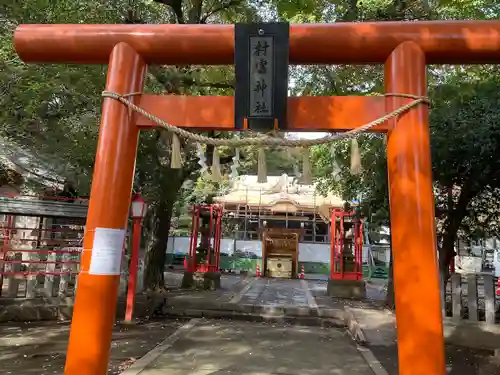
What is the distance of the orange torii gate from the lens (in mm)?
3115

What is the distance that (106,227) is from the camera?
3.34 m

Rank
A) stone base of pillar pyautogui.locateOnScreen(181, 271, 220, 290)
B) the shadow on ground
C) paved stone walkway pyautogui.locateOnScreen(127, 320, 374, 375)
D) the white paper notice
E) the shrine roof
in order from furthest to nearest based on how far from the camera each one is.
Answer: the shrine roof
stone base of pillar pyautogui.locateOnScreen(181, 271, 220, 290)
the shadow on ground
paved stone walkway pyautogui.locateOnScreen(127, 320, 374, 375)
the white paper notice

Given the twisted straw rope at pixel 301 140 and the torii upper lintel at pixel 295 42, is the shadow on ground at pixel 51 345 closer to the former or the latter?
the twisted straw rope at pixel 301 140

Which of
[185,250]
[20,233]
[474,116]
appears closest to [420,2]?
[474,116]

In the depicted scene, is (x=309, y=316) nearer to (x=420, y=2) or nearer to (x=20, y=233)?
(x=420, y=2)

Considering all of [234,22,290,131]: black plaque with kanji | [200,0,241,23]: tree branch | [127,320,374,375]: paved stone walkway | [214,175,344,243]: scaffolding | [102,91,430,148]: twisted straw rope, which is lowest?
[127,320,374,375]: paved stone walkway

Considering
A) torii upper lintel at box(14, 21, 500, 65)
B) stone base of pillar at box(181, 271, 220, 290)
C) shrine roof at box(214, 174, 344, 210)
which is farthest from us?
shrine roof at box(214, 174, 344, 210)

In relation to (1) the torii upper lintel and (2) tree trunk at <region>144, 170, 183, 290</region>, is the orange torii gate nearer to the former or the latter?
(1) the torii upper lintel

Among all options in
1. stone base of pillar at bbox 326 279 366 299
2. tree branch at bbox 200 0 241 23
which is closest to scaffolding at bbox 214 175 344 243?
stone base of pillar at bbox 326 279 366 299

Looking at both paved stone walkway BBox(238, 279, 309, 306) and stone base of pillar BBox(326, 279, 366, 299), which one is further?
stone base of pillar BBox(326, 279, 366, 299)

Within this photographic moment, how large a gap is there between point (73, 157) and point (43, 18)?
9.20 feet

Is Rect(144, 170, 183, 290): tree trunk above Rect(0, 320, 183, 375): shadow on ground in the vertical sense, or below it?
above

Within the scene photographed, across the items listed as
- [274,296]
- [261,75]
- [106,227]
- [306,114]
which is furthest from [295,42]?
[274,296]

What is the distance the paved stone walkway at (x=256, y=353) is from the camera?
17.9ft
